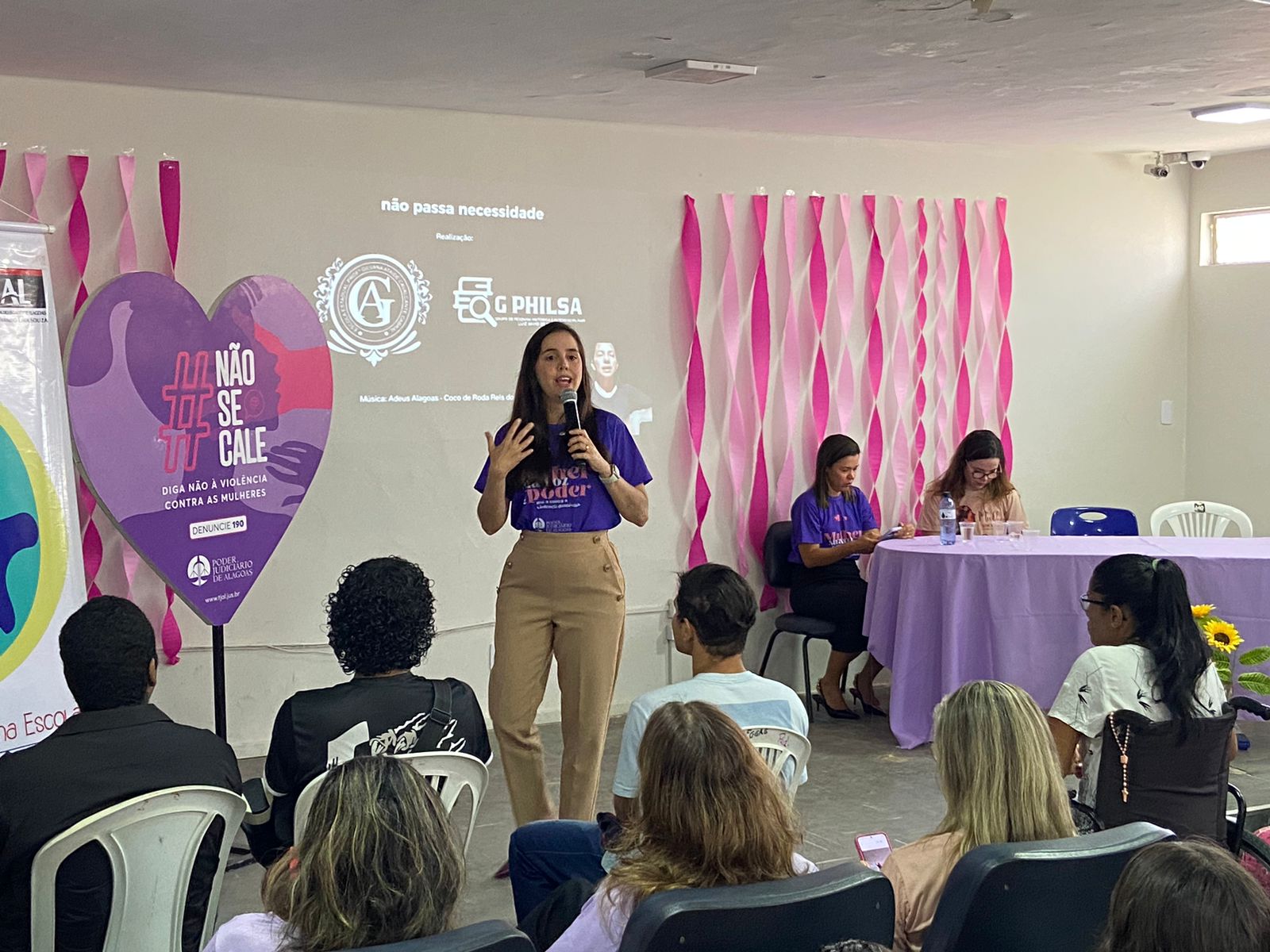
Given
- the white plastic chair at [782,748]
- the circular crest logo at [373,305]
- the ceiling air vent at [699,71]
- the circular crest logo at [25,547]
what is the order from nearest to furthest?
the white plastic chair at [782,748] → the circular crest logo at [25,547] → the ceiling air vent at [699,71] → the circular crest logo at [373,305]

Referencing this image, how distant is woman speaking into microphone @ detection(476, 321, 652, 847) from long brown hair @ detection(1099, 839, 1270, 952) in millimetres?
2406

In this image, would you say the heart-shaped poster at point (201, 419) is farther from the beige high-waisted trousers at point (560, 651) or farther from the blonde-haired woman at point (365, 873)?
the blonde-haired woman at point (365, 873)

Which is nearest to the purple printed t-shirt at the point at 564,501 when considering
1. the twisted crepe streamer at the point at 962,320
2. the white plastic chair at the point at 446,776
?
the white plastic chair at the point at 446,776

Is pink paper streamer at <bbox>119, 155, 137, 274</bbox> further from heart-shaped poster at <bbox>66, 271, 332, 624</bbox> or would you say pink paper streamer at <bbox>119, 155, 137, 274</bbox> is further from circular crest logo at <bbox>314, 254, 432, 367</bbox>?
circular crest logo at <bbox>314, 254, 432, 367</bbox>

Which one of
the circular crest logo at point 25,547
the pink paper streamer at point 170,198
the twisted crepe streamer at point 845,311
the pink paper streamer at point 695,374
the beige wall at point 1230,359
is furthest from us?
the beige wall at point 1230,359

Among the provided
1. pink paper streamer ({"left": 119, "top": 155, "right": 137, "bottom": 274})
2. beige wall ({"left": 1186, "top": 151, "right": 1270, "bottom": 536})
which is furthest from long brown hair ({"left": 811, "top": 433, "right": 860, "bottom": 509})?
pink paper streamer ({"left": 119, "top": 155, "right": 137, "bottom": 274})

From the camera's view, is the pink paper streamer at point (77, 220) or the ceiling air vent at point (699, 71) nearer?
the ceiling air vent at point (699, 71)

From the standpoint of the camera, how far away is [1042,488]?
7.07 metres

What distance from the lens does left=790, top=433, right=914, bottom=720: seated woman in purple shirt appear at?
19.4 ft

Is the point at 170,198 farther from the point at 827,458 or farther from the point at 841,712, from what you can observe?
the point at 841,712

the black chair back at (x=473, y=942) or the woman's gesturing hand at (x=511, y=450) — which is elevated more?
the woman's gesturing hand at (x=511, y=450)

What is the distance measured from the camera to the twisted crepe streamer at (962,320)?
6703 millimetres

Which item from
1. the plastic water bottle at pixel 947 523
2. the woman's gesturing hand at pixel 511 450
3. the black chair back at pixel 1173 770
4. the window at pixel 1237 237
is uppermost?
the window at pixel 1237 237

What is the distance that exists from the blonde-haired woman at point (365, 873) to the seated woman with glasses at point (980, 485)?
176 inches
